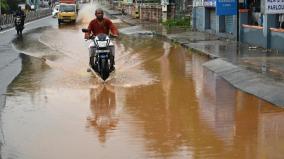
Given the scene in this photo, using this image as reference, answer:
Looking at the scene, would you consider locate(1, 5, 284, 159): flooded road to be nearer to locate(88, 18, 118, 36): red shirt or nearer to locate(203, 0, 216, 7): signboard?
locate(88, 18, 118, 36): red shirt

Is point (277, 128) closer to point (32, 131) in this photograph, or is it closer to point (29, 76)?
point (32, 131)

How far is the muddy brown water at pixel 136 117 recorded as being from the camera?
24.8 feet

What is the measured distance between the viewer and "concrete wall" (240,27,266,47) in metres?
20.1

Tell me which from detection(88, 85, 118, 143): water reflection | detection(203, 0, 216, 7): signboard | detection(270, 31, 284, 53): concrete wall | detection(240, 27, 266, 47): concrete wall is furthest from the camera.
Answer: detection(203, 0, 216, 7): signboard

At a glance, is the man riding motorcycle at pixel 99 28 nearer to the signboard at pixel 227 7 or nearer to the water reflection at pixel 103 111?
the water reflection at pixel 103 111

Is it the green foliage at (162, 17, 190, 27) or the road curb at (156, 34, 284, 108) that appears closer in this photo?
the road curb at (156, 34, 284, 108)

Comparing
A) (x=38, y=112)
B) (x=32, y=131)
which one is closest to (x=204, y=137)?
(x=32, y=131)

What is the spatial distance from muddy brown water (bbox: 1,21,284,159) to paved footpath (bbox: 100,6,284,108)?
30 centimetres

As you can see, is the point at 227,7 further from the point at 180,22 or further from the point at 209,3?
the point at 180,22

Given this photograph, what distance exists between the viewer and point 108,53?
13.7 meters

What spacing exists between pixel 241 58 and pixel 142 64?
307 cm

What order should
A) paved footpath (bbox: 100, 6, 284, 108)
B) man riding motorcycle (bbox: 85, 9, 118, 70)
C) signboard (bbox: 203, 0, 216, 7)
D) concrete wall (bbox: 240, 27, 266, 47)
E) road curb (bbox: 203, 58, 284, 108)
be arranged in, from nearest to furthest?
road curb (bbox: 203, 58, 284, 108)
paved footpath (bbox: 100, 6, 284, 108)
man riding motorcycle (bbox: 85, 9, 118, 70)
concrete wall (bbox: 240, 27, 266, 47)
signboard (bbox: 203, 0, 216, 7)

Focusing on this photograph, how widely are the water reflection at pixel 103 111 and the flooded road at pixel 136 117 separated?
0.6 inches

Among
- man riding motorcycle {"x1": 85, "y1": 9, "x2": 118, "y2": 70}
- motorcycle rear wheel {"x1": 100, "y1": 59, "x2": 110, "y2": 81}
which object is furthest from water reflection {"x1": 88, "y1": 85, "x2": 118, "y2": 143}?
man riding motorcycle {"x1": 85, "y1": 9, "x2": 118, "y2": 70}
